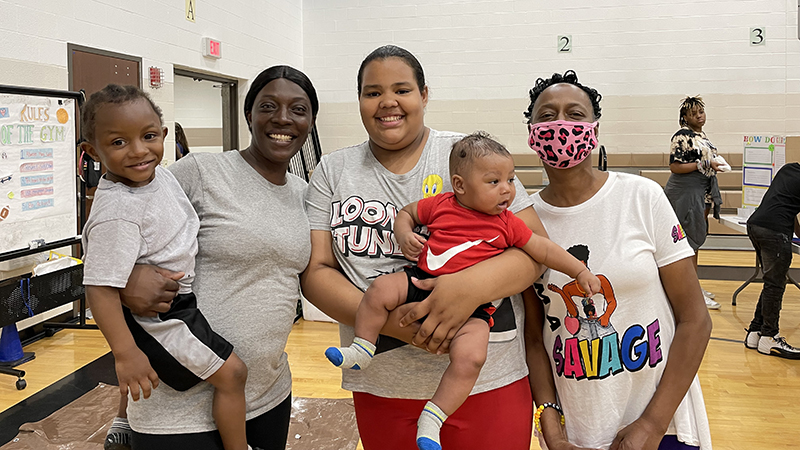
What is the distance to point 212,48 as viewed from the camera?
6.66 metres

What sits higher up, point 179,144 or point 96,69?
point 96,69

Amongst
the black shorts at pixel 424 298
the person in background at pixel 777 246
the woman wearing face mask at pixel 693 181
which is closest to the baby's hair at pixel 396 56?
the black shorts at pixel 424 298

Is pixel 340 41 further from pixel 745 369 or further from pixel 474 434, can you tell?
pixel 474 434

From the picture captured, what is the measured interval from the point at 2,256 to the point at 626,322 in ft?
12.7

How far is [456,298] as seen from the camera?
1325mm

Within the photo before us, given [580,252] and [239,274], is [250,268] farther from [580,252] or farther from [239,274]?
[580,252]

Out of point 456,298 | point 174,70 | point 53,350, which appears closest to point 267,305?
point 456,298

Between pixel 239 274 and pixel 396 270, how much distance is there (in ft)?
1.32

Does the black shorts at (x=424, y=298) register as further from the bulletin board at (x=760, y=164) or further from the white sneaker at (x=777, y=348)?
the bulletin board at (x=760, y=164)

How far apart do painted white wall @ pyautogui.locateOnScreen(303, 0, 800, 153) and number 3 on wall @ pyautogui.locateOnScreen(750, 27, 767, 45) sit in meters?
0.06

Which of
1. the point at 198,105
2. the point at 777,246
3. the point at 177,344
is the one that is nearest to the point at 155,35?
the point at 198,105

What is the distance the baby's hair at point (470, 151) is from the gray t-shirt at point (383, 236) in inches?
2.6

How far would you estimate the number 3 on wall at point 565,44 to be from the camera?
8.39 meters

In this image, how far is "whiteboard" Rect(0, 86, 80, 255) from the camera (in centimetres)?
384
